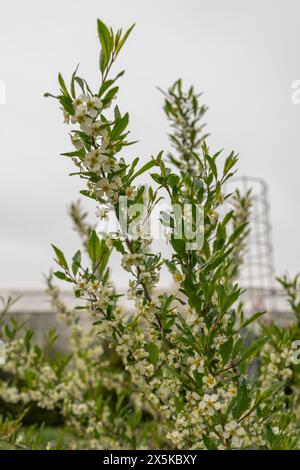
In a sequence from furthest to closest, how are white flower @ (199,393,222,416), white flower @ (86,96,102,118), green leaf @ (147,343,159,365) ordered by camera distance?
green leaf @ (147,343,159,365)
white flower @ (199,393,222,416)
white flower @ (86,96,102,118)

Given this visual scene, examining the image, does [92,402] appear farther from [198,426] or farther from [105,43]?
[105,43]

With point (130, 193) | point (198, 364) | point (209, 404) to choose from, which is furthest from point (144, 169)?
point (209, 404)

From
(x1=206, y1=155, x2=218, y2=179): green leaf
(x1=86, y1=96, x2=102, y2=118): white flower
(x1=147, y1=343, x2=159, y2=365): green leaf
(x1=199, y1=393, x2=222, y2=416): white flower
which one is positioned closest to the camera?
(x1=86, y1=96, x2=102, y2=118): white flower

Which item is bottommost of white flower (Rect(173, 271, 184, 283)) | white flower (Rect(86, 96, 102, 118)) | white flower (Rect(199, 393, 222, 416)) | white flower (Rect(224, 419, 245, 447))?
white flower (Rect(224, 419, 245, 447))

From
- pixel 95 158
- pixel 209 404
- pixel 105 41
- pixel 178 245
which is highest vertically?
pixel 105 41

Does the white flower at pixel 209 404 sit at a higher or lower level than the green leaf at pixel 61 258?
lower

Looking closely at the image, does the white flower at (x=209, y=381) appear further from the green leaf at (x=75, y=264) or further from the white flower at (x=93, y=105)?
the white flower at (x=93, y=105)

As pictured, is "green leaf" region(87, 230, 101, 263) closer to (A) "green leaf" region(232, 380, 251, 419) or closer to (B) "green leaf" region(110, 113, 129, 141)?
(B) "green leaf" region(110, 113, 129, 141)

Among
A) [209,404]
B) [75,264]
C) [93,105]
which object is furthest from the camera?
[75,264]

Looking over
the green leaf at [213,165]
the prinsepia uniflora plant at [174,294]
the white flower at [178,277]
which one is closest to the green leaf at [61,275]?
the prinsepia uniflora plant at [174,294]

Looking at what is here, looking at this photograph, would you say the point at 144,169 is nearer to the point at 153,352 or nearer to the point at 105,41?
the point at 105,41

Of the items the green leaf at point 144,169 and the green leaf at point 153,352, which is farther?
the green leaf at point 153,352

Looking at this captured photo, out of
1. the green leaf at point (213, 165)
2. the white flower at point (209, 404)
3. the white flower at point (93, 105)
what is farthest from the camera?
the green leaf at point (213, 165)

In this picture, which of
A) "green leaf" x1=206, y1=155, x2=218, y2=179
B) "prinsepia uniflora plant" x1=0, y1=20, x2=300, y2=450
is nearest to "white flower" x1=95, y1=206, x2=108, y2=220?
"prinsepia uniflora plant" x1=0, y1=20, x2=300, y2=450
